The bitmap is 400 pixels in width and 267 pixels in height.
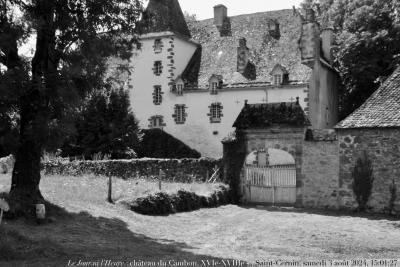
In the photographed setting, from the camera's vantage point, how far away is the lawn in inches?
432

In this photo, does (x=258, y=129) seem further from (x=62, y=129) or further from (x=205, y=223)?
(x=62, y=129)

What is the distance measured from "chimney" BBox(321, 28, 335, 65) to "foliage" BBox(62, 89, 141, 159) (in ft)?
42.9

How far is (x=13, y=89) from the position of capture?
12938 mm

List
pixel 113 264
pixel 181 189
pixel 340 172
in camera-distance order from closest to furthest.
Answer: pixel 113 264 → pixel 181 189 → pixel 340 172

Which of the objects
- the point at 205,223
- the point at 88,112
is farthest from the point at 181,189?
the point at 88,112

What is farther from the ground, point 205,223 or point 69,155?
point 69,155

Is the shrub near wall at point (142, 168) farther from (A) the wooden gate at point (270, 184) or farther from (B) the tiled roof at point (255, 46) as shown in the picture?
(B) the tiled roof at point (255, 46)

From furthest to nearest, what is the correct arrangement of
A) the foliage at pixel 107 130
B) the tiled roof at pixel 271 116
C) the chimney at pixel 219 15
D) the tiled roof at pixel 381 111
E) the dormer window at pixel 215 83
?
the chimney at pixel 219 15, the dormer window at pixel 215 83, the foliage at pixel 107 130, the tiled roof at pixel 271 116, the tiled roof at pixel 381 111

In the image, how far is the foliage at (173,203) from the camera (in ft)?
55.6

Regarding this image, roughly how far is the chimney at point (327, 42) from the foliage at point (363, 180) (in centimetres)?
1739

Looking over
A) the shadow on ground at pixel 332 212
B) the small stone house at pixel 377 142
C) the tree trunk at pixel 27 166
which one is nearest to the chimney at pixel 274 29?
the small stone house at pixel 377 142

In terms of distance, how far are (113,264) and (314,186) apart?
1280cm

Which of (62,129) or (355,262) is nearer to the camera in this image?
(355,262)

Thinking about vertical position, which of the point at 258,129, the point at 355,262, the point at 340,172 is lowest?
the point at 355,262
